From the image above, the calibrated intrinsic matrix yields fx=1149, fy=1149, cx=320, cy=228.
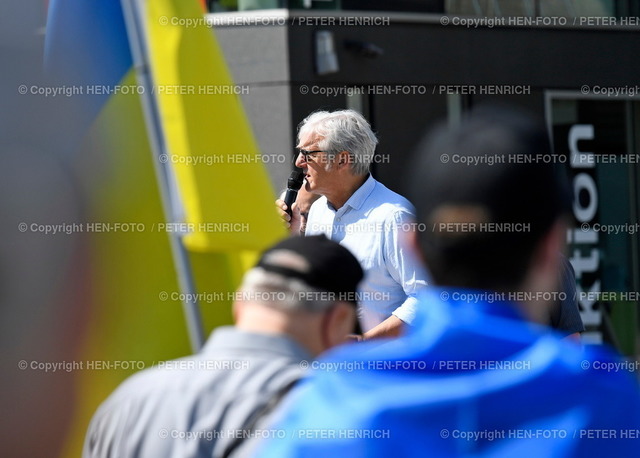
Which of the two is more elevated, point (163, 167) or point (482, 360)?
point (163, 167)

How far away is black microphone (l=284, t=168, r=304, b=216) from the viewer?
17.5 ft

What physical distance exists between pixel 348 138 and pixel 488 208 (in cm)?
315

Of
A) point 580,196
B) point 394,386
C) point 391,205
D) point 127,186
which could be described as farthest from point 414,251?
point 580,196

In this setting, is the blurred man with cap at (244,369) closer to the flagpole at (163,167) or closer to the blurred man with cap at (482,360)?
the blurred man with cap at (482,360)

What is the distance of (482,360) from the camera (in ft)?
4.65

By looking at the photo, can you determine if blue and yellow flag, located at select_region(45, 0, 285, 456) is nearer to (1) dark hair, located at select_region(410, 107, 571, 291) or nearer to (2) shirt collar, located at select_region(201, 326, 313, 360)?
(2) shirt collar, located at select_region(201, 326, 313, 360)

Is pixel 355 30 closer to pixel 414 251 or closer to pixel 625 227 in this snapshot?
pixel 625 227

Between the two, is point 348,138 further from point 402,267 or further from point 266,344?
point 266,344

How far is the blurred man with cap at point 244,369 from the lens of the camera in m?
1.99

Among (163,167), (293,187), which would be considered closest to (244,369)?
(163,167)

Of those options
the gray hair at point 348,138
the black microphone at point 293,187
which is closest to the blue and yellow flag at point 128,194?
the gray hair at point 348,138

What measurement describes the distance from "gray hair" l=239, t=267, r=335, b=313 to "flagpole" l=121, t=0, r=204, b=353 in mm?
646

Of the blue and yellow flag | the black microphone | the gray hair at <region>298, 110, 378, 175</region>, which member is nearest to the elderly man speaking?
the gray hair at <region>298, 110, 378, 175</region>

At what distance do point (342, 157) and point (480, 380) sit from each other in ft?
10.7
